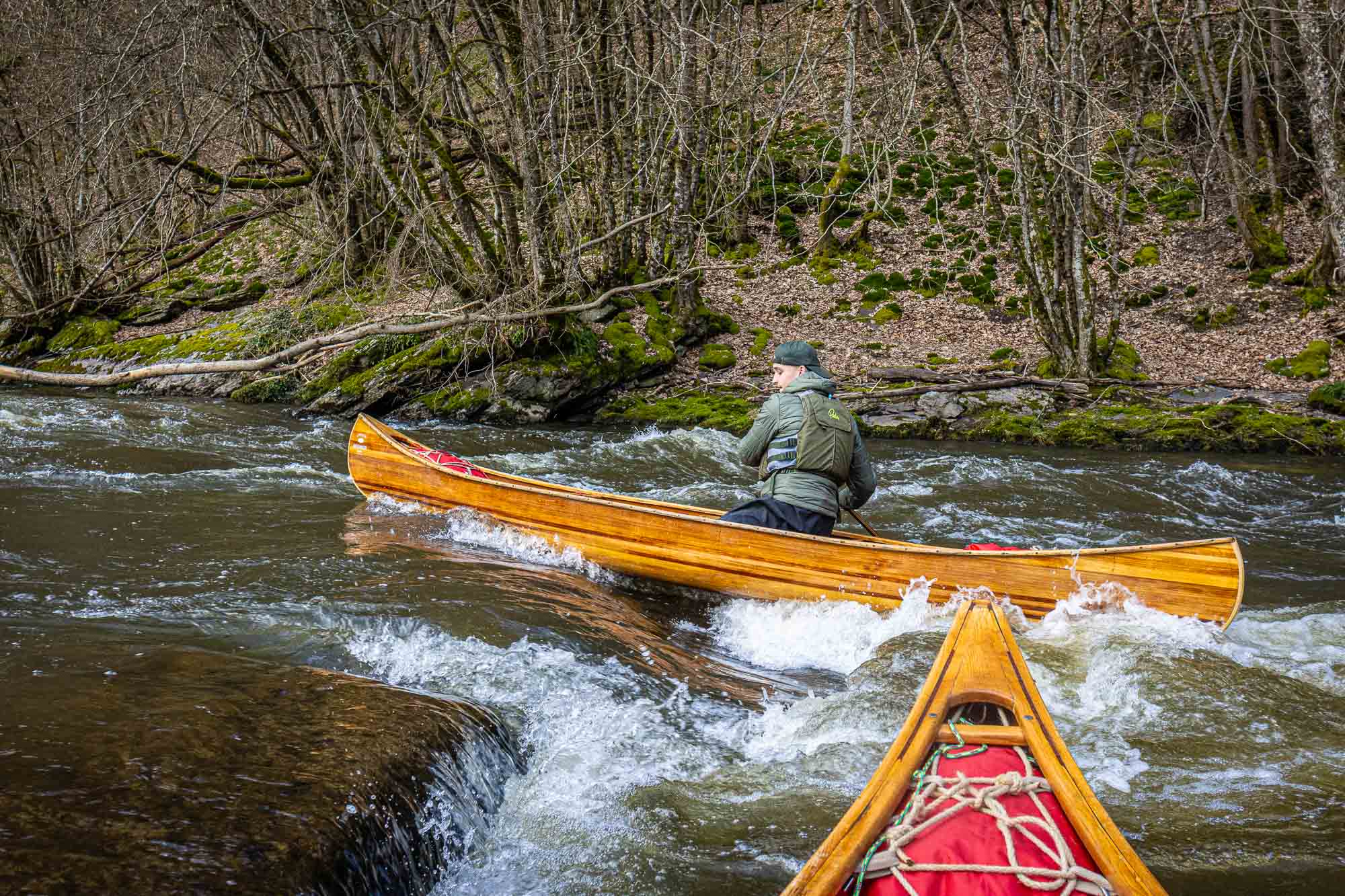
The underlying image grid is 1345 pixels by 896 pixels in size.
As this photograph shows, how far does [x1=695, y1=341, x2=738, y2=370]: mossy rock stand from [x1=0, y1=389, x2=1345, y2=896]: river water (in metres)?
5.75

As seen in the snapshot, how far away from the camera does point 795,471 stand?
5938 millimetres

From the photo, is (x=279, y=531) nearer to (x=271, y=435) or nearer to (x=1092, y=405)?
(x=271, y=435)

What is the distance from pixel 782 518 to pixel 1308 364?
10.3 metres

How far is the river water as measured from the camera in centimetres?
329

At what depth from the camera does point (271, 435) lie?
36.6 feet

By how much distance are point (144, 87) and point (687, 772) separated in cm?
881

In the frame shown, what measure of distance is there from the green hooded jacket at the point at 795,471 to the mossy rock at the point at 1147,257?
12.5 meters

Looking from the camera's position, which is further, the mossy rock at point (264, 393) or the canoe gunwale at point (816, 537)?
the mossy rock at point (264, 393)

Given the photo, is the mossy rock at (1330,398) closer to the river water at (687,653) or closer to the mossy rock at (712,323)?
the river water at (687,653)

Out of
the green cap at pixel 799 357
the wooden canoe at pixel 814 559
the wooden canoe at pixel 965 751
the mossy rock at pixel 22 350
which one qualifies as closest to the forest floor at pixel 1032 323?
the green cap at pixel 799 357

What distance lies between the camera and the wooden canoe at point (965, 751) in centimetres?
233

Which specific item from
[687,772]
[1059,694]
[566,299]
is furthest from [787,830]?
[566,299]

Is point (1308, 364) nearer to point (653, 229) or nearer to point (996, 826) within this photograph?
point (653, 229)

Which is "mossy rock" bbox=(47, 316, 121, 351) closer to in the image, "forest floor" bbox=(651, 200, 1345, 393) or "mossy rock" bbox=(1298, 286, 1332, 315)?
"forest floor" bbox=(651, 200, 1345, 393)
